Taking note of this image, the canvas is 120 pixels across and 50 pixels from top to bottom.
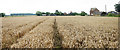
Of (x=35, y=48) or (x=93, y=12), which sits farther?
(x=93, y=12)

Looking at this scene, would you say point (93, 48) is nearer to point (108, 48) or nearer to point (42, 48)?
point (108, 48)

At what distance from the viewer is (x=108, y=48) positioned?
15.6 feet

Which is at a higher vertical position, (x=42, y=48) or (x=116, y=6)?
(x=116, y=6)

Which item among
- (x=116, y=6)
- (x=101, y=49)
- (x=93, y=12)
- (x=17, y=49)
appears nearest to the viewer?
(x=101, y=49)

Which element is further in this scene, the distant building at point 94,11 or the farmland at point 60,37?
the distant building at point 94,11

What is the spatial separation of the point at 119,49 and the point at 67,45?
1944mm

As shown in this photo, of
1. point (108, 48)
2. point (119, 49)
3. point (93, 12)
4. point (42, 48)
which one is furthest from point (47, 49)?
point (93, 12)

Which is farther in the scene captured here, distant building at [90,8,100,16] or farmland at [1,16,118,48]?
distant building at [90,8,100,16]

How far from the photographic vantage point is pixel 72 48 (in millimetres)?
4809

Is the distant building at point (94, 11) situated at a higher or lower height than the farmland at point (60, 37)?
higher

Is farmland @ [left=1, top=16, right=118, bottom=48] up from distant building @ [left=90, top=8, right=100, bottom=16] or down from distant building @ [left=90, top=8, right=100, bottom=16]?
down

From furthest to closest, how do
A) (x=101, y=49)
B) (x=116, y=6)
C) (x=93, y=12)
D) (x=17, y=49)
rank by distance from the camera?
(x=93, y=12), (x=116, y=6), (x=17, y=49), (x=101, y=49)

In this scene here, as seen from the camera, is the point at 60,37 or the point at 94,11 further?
the point at 94,11

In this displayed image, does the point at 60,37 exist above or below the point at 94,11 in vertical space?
below
